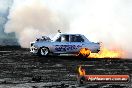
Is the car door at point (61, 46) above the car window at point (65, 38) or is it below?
below

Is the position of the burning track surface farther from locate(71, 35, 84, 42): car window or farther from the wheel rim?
locate(71, 35, 84, 42): car window

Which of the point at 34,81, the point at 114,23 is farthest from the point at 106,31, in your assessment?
the point at 34,81

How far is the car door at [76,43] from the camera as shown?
29.3m

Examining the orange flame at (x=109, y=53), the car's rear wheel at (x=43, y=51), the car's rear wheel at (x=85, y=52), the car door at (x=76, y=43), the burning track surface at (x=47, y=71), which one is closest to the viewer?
the burning track surface at (x=47, y=71)

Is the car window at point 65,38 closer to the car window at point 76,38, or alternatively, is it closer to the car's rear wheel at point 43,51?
the car window at point 76,38

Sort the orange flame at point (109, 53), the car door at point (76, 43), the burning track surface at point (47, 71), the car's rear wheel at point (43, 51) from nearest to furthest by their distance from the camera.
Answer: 1. the burning track surface at point (47, 71)
2. the car door at point (76, 43)
3. the car's rear wheel at point (43, 51)
4. the orange flame at point (109, 53)

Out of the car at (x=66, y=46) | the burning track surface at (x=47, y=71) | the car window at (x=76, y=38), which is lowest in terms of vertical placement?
the burning track surface at (x=47, y=71)

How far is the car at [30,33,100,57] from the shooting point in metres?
29.4

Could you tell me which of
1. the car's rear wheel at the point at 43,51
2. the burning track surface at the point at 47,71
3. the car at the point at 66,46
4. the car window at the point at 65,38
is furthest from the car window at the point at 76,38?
the car's rear wheel at the point at 43,51

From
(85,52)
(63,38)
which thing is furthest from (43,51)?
(85,52)

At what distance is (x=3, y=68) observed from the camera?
23.0 meters

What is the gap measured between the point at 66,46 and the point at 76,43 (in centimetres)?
65

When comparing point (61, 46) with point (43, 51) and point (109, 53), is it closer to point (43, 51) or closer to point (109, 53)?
point (43, 51)

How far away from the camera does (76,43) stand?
2944 cm
